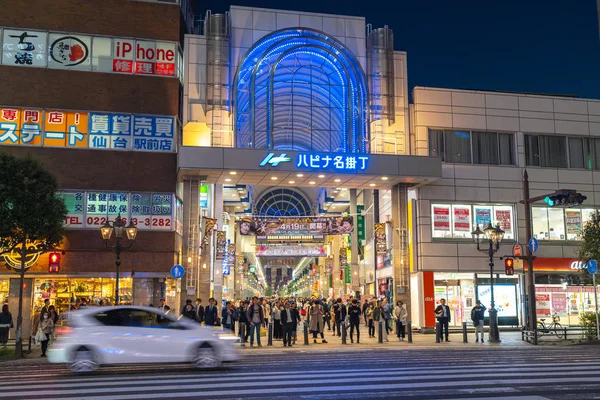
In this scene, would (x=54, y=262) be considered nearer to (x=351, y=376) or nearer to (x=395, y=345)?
(x=395, y=345)

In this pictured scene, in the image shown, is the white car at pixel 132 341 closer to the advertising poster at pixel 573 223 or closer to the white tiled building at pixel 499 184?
the white tiled building at pixel 499 184

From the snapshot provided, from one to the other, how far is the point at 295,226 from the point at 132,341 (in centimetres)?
2655

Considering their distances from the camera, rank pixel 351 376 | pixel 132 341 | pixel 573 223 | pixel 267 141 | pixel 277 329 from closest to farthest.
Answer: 1. pixel 351 376
2. pixel 132 341
3. pixel 277 329
4. pixel 267 141
5. pixel 573 223

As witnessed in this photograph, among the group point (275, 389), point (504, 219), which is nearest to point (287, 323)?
point (275, 389)

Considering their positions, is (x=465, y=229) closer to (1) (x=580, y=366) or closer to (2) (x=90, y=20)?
(1) (x=580, y=366)

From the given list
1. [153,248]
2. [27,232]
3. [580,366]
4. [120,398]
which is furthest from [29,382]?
[153,248]

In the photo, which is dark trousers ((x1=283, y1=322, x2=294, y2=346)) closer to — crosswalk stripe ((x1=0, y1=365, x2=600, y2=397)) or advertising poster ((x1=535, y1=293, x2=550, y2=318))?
crosswalk stripe ((x1=0, y1=365, x2=600, y2=397))

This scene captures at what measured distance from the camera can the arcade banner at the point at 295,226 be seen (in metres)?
38.8

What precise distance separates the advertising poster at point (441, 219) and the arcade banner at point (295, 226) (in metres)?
7.19

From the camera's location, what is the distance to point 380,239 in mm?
33562

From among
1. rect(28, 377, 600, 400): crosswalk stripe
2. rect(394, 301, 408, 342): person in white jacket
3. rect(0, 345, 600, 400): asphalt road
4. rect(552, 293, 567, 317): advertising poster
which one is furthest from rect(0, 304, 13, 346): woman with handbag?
rect(552, 293, 567, 317): advertising poster

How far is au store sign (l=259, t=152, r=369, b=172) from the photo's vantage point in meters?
Result: 28.9

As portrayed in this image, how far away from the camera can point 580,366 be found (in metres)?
14.9

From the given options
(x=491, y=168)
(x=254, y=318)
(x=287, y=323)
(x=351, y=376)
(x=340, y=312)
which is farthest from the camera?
(x=491, y=168)
